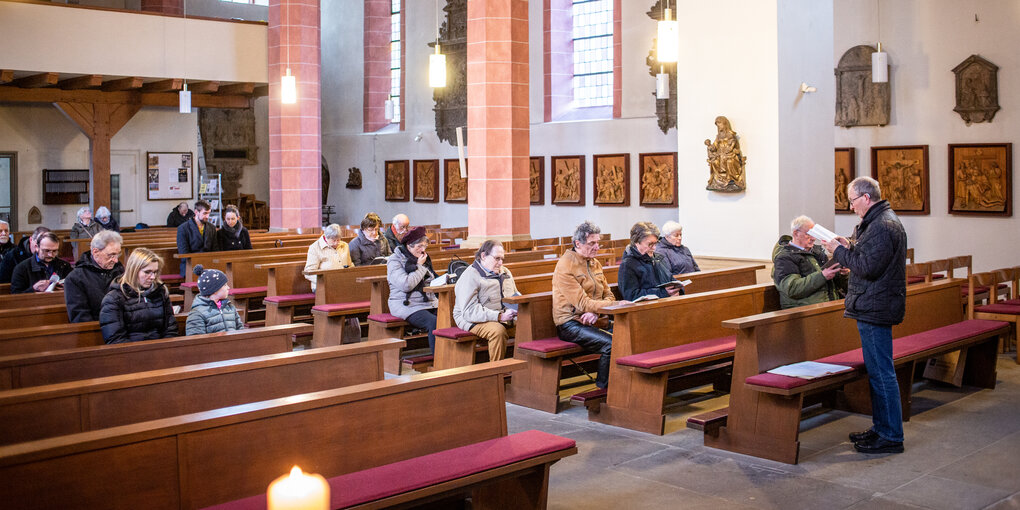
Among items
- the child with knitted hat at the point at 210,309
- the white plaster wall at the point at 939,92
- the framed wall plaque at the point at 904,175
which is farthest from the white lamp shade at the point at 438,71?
the child with knitted hat at the point at 210,309

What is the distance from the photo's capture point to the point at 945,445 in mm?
5957

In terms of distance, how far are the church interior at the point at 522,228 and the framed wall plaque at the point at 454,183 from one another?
10 cm

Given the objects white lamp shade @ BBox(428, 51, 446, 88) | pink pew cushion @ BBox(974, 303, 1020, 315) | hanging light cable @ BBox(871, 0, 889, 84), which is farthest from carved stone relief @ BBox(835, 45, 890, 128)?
white lamp shade @ BBox(428, 51, 446, 88)

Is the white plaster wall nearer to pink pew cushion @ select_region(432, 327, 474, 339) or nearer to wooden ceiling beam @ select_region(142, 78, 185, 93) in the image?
pink pew cushion @ select_region(432, 327, 474, 339)

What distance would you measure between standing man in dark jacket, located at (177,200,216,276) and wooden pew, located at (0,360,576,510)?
8.05 m

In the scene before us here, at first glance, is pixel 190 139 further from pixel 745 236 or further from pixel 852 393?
pixel 852 393

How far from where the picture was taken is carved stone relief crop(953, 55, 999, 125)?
41.3ft

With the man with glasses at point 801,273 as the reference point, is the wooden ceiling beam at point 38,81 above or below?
above

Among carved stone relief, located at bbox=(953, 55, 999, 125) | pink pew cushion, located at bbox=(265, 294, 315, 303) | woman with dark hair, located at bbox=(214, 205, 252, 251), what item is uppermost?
carved stone relief, located at bbox=(953, 55, 999, 125)

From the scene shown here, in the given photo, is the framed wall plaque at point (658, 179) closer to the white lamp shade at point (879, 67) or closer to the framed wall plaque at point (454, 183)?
the white lamp shade at point (879, 67)

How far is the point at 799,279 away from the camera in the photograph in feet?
23.8

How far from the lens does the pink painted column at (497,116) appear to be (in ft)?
43.8

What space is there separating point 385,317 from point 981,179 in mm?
8752

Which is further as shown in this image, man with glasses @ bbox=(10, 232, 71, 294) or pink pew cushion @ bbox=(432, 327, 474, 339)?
man with glasses @ bbox=(10, 232, 71, 294)
